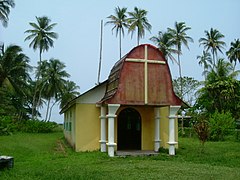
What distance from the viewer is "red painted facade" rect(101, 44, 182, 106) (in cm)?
1559

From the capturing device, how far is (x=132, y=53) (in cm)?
1614

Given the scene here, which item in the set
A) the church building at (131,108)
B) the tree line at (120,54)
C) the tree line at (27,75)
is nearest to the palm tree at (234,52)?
the tree line at (120,54)

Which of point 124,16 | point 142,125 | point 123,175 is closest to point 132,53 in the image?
point 142,125

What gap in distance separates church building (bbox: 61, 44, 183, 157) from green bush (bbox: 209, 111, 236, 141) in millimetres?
8742

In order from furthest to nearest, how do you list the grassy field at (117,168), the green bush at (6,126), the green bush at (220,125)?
1. the green bush at (6,126)
2. the green bush at (220,125)
3. the grassy field at (117,168)

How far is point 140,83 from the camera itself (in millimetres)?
15875

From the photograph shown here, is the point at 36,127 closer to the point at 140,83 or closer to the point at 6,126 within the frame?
the point at 6,126

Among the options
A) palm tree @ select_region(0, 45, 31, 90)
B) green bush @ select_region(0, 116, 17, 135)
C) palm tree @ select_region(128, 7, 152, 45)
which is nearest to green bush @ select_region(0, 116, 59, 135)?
green bush @ select_region(0, 116, 17, 135)

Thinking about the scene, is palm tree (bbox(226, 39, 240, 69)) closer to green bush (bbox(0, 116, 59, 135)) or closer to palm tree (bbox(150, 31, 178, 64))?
A: palm tree (bbox(150, 31, 178, 64))

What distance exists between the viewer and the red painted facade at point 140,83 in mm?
15594

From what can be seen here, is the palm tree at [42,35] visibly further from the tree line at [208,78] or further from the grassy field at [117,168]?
the grassy field at [117,168]

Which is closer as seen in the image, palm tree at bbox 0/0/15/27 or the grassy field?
the grassy field

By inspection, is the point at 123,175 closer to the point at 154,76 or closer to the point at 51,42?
the point at 154,76

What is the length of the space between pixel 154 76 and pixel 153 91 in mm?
720
